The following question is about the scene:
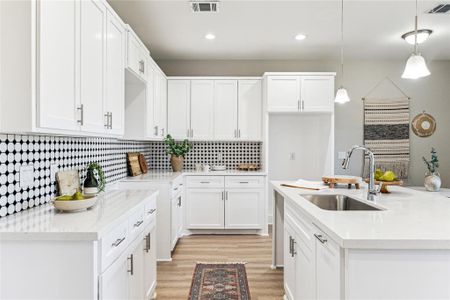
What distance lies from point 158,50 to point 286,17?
1941mm

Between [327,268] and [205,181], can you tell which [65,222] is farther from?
[205,181]

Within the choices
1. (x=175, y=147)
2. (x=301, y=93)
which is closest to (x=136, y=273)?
(x=175, y=147)

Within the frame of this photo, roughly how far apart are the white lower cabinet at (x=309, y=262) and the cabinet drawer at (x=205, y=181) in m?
1.89

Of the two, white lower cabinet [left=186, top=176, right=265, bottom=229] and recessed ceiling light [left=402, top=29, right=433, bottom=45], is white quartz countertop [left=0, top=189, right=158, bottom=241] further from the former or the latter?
recessed ceiling light [left=402, top=29, right=433, bottom=45]

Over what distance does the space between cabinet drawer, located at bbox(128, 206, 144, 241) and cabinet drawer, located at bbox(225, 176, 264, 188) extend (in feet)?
7.13

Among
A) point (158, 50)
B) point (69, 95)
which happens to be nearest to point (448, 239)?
point (69, 95)

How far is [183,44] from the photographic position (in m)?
4.11

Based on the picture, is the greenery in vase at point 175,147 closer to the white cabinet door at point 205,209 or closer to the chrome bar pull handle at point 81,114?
the white cabinet door at point 205,209

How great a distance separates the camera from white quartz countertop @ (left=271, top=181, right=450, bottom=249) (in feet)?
3.98

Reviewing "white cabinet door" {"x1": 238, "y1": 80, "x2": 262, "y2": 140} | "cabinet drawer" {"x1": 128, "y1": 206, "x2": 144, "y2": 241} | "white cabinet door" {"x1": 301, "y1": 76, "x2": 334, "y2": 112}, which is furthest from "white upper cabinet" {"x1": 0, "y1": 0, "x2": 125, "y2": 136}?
"white cabinet door" {"x1": 301, "y1": 76, "x2": 334, "y2": 112}

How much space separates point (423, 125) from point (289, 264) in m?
3.90

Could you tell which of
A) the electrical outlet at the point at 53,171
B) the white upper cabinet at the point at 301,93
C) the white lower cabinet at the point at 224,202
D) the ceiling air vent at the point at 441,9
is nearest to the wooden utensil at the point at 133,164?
the white lower cabinet at the point at 224,202

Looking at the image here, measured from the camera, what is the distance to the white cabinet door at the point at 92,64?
6.12ft

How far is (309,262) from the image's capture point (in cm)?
180
